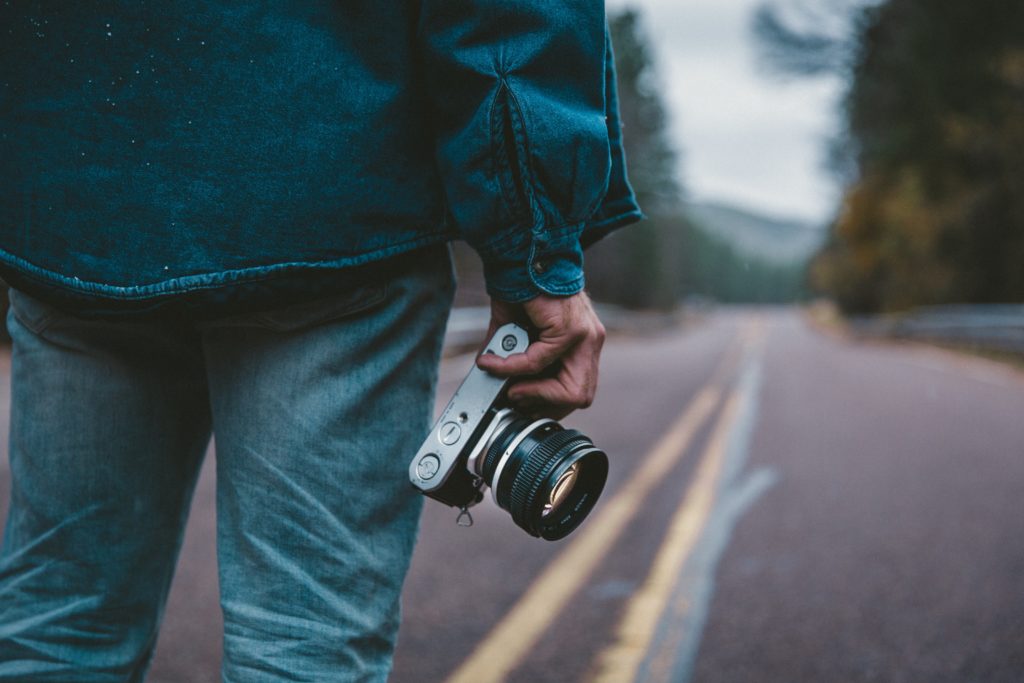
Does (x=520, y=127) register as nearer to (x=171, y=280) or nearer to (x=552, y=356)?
(x=552, y=356)

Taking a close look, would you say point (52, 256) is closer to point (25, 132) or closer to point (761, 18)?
point (25, 132)

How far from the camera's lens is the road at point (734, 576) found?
2564 mm

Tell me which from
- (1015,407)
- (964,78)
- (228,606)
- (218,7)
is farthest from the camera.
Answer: (964,78)

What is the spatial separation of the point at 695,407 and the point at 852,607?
564 cm

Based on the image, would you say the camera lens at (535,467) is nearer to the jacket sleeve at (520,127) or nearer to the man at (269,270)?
the man at (269,270)

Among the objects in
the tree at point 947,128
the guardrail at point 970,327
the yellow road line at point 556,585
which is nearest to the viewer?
the yellow road line at point 556,585

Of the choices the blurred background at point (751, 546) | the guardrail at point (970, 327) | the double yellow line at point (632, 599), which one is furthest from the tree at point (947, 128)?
the double yellow line at point (632, 599)

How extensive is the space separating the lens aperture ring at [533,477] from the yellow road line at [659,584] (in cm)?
131

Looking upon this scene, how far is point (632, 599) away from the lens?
10.1 feet

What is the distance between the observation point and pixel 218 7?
1.18m

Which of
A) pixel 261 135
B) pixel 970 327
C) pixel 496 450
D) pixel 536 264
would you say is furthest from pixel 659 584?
pixel 970 327

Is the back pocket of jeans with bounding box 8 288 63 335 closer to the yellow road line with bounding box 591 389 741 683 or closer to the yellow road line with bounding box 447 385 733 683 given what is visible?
the yellow road line with bounding box 447 385 733 683

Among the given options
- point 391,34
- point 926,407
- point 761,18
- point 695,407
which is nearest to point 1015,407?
point 926,407

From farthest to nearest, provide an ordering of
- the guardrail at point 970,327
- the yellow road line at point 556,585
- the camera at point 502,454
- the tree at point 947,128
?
the tree at point 947,128 → the guardrail at point 970,327 → the yellow road line at point 556,585 → the camera at point 502,454
